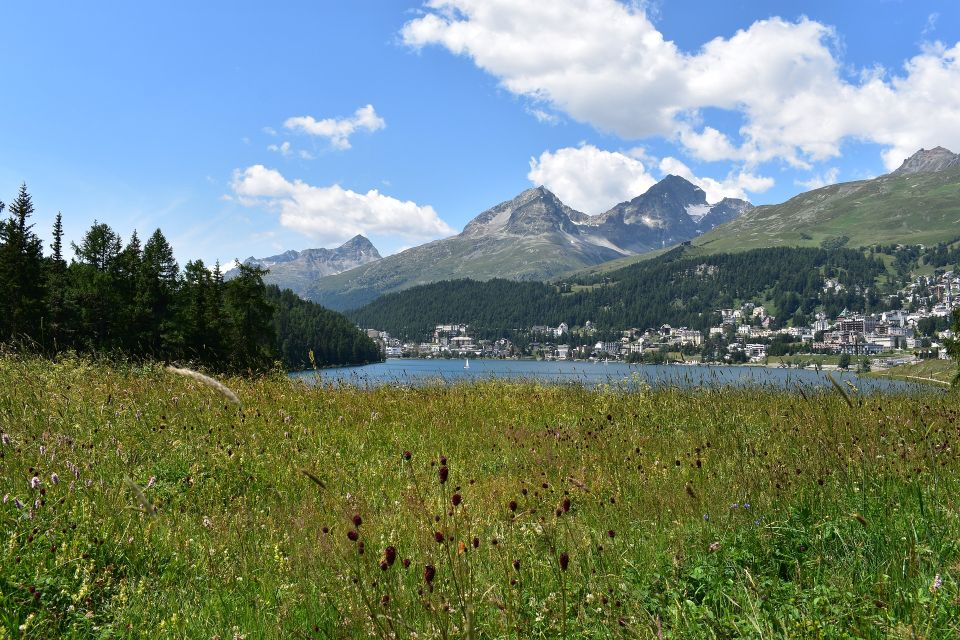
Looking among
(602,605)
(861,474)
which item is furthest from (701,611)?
(861,474)

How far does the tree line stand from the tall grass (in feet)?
107

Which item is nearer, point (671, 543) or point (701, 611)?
point (701, 611)

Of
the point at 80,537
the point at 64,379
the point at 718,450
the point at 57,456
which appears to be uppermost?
the point at 64,379

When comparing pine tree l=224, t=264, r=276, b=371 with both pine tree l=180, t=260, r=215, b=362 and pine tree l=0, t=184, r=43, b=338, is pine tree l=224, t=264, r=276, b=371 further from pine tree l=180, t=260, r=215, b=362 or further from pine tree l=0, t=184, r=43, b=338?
pine tree l=0, t=184, r=43, b=338

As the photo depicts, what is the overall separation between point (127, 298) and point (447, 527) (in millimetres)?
62035

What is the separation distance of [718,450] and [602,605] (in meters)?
5.06

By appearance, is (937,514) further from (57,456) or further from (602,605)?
(57,456)

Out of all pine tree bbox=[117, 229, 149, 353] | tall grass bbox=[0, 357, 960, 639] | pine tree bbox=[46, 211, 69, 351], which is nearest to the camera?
tall grass bbox=[0, 357, 960, 639]

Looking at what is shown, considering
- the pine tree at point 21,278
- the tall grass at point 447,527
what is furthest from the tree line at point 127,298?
the tall grass at point 447,527

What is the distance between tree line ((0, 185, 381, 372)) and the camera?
143ft

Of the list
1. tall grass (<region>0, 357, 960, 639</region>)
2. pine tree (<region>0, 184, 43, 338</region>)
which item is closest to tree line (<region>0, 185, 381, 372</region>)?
pine tree (<region>0, 184, 43, 338</region>)

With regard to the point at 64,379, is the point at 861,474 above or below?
below

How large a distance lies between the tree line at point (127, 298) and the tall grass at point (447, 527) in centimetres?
3276

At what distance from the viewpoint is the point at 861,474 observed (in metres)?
5.11
